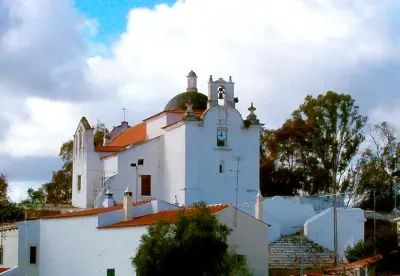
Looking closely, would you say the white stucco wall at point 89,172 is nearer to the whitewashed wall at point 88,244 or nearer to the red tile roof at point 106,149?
the red tile roof at point 106,149

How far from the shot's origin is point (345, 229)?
55.2 meters

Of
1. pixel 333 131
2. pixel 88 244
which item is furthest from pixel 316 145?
pixel 88 244

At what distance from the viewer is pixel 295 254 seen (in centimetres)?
5209

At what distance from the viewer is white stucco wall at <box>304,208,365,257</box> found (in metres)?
54.3

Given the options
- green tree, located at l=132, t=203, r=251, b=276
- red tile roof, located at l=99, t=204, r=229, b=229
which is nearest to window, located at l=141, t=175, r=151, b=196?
red tile roof, located at l=99, t=204, r=229, b=229

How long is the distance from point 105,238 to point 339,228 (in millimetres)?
16212

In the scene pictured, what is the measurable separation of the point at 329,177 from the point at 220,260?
32638mm

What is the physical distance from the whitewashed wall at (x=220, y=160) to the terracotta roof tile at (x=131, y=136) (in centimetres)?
628

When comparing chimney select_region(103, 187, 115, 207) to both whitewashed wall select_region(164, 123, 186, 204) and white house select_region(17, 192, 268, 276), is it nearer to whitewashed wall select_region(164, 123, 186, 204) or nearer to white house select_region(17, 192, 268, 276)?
whitewashed wall select_region(164, 123, 186, 204)

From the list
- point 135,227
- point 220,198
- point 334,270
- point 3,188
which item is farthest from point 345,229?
point 3,188

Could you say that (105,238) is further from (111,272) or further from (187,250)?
(187,250)

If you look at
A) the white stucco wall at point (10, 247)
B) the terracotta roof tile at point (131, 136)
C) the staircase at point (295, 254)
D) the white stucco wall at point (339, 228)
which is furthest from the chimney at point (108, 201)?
the white stucco wall at point (339, 228)

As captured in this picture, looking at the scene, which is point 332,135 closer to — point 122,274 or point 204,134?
point 204,134

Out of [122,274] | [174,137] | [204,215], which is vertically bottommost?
[122,274]
